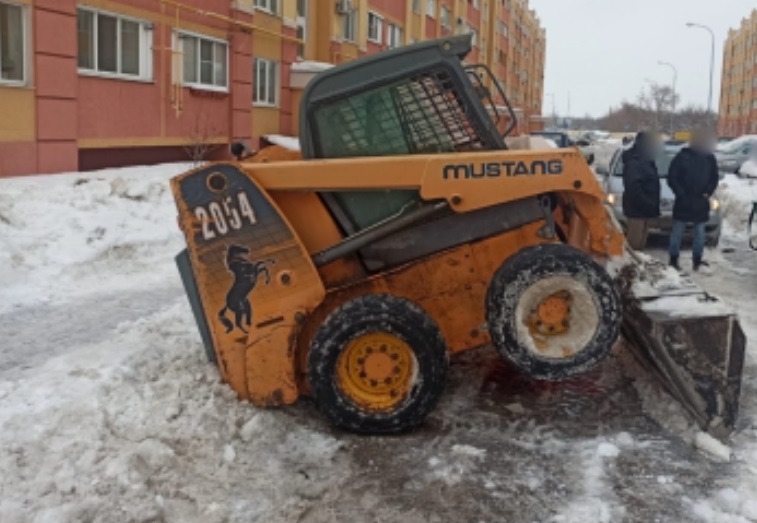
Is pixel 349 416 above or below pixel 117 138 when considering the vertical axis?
below

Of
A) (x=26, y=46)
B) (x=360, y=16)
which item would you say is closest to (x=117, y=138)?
(x=26, y=46)

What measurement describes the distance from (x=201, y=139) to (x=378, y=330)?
13.3 m

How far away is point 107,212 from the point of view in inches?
418

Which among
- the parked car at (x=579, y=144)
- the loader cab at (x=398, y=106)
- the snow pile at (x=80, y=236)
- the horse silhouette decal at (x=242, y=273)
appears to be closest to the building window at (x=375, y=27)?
the parked car at (x=579, y=144)

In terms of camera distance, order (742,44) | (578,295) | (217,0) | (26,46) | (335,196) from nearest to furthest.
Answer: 1. (578,295)
2. (335,196)
3. (26,46)
4. (217,0)
5. (742,44)

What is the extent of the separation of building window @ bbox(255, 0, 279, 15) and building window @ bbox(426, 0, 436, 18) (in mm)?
18011

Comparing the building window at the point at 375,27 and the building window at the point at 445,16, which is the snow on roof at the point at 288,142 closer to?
the building window at the point at 375,27

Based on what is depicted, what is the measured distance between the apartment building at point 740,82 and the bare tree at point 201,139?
7817 centimetres

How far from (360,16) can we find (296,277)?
24309mm

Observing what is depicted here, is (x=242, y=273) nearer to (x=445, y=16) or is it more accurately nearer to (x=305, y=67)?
(x=305, y=67)

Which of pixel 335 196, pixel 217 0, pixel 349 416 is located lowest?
pixel 349 416

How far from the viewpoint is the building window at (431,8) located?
124ft

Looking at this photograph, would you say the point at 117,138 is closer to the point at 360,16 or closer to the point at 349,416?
the point at 349,416

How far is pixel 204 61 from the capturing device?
17703 mm
